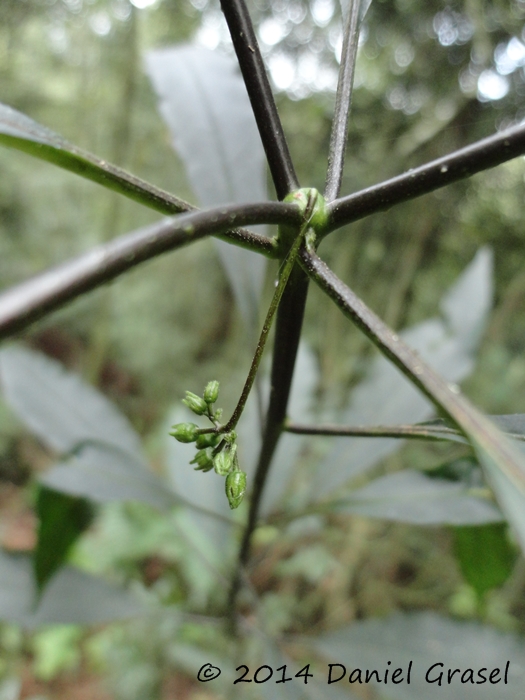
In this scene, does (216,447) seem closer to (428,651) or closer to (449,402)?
(449,402)

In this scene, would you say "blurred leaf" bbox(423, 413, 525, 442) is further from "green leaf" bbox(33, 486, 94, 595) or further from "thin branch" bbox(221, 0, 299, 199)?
"green leaf" bbox(33, 486, 94, 595)

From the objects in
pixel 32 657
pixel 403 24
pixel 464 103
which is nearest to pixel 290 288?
pixel 464 103

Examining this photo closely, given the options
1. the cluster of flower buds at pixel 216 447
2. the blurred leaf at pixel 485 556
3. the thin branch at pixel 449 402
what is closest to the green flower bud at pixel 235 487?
the cluster of flower buds at pixel 216 447

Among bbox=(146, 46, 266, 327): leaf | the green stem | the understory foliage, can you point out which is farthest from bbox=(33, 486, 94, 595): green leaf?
the green stem

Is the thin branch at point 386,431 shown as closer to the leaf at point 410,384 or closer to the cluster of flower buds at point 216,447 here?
the cluster of flower buds at point 216,447

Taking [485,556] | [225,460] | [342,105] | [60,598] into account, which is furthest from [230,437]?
[60,598]

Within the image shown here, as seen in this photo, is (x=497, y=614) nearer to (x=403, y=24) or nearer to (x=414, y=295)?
(x=414, y=295)
